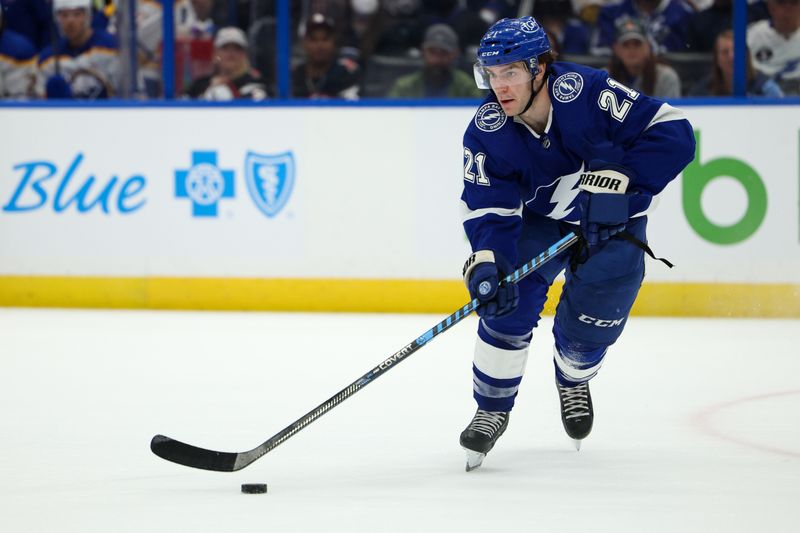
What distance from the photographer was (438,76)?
613 centimetres

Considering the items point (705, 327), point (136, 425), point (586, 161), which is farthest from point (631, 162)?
point (705, 327)

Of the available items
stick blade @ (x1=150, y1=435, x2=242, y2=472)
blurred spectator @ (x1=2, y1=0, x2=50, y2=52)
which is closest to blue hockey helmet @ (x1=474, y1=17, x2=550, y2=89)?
stick blade @ (x1=150, y1=435, x2=242, y2=472)

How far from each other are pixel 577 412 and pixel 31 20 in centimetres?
453

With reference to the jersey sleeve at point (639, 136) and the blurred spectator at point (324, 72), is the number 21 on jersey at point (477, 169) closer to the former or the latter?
the jersey sleeve at point (639, 136)

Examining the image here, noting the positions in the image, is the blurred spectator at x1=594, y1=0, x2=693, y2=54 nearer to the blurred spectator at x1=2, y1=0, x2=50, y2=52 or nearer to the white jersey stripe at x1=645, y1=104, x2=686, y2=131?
the blurred spectator at x1=2, y1=0, x2=50, y2=52

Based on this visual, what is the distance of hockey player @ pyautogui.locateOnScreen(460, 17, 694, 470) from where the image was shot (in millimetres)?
2797

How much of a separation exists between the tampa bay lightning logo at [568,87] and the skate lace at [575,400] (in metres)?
0.77

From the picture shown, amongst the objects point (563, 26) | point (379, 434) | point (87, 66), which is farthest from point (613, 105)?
point (87, 66)

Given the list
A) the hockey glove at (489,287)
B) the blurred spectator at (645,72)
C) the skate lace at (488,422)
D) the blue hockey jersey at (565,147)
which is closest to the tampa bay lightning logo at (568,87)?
→ the blue hockey jersey at (565,147)

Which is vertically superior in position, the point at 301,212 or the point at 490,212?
the point at 490,212

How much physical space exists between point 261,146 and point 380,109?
596 millimetres

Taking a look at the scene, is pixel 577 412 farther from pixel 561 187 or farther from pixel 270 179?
pixel 270 179

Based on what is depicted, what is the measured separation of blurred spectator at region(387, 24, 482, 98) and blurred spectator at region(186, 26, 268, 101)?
2.31ft

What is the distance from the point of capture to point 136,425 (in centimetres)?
342
